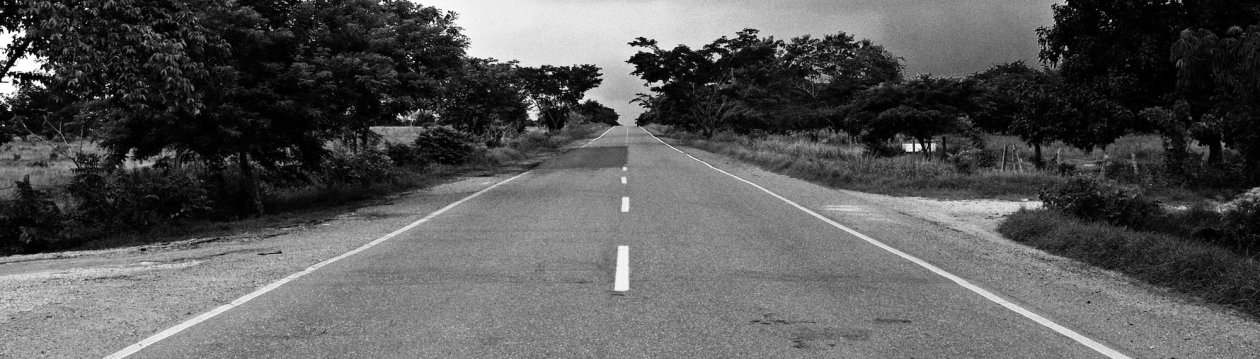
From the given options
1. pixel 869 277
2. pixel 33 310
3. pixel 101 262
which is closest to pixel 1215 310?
pixel 869 277

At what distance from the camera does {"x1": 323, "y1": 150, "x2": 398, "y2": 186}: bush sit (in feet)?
57.4

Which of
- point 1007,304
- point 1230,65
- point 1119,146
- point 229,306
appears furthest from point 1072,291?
point 1119,146

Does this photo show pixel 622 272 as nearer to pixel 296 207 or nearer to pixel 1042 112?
pixel 296 207

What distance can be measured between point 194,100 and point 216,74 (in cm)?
164

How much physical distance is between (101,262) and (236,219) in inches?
177

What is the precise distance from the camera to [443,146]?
27234mm

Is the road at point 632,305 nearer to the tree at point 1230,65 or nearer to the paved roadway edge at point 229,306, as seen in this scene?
the paved roadway edge at point 229,306

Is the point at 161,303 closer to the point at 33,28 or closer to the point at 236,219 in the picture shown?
the point at 33,28

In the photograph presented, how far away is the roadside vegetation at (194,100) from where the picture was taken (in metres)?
8.71

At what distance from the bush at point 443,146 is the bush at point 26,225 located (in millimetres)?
16173

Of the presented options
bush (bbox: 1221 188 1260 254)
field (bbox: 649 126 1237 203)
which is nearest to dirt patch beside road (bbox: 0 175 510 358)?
bush (bbox: 1221 188 1260 254)

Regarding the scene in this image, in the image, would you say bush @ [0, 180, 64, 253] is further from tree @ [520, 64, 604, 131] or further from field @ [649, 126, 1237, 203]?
tree @ [520, 64, 604, 131]

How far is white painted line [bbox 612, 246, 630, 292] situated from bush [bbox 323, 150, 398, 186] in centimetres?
1187

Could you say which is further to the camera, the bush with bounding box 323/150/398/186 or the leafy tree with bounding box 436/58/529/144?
the leafy tree with bounding box 436/58/529/144
